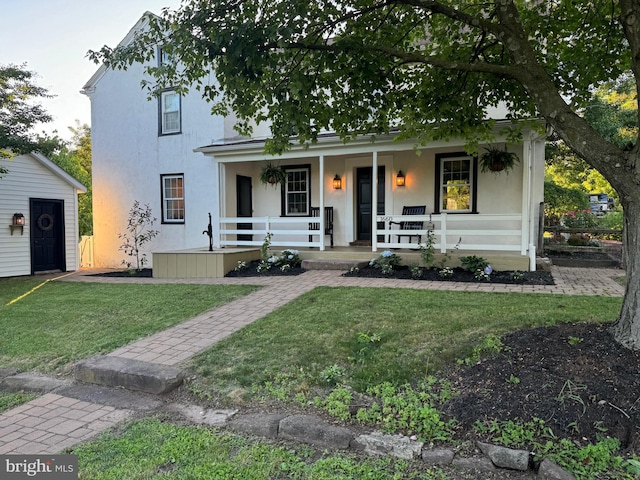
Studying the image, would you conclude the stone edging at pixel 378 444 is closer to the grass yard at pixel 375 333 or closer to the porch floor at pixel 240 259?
the grass yard at pixel 375 333

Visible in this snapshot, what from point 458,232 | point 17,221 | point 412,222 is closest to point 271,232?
point 412,222

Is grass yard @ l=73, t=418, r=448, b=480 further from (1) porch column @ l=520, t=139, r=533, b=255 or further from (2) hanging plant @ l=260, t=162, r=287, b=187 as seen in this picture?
(2) hanging plant @ l=260, t=162, r=287, b=187

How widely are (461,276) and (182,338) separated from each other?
17.7 feet

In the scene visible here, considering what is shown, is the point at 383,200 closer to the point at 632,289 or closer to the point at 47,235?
the point at 632,289

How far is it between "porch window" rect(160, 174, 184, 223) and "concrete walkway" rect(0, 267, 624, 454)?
3.02 meters

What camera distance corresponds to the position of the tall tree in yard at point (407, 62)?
344cm

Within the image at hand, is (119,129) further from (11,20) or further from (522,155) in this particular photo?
(522,155)

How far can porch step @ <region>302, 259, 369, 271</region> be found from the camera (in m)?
9.12

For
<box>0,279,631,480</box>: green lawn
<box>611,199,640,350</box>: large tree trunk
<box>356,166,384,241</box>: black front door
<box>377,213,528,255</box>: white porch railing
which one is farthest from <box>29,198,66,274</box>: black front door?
<box>611,199,640,350</box>: large tree trunk

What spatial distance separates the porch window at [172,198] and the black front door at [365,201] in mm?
5300

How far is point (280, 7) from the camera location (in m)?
3.96

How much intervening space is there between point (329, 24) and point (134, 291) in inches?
234

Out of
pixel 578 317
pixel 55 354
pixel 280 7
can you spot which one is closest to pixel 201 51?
pixel 280 7

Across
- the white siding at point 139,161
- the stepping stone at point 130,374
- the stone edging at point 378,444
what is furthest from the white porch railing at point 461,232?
the stone edging at point 378,444
